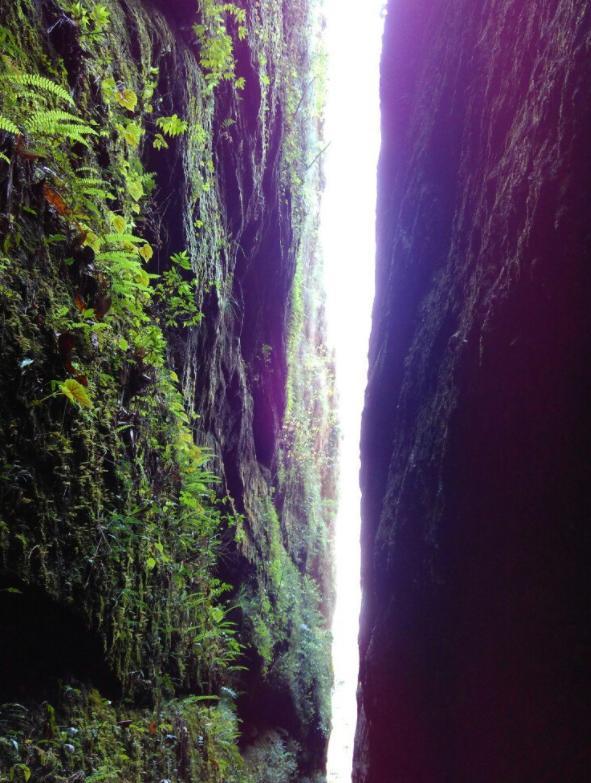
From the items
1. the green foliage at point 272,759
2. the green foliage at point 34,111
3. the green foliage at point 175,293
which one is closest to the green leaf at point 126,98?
the green foliage at point 34,111

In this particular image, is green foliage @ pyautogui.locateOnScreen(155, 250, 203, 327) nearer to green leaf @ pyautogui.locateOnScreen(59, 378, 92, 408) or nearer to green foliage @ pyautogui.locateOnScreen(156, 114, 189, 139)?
green foliage @ pyautogui.locateOnScreen(156, 114, 189, 139)

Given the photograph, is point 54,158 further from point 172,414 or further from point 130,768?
point 130,768

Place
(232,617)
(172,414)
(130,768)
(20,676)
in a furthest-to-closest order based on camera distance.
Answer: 1. (232,617)
2. (172,414)
3. (130,768)
4. (20,676)

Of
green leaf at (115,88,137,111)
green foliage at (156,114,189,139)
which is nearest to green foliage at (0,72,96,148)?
green leaf at (115,88,137,111)

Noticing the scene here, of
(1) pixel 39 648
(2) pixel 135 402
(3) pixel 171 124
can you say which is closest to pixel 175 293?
(3) pixel 171 124

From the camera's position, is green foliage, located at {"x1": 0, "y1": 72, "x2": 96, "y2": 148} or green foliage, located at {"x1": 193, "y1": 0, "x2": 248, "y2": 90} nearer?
green foliage, located at {"x1": 0, "y1": 72, "x2": 96, "y2": 148}

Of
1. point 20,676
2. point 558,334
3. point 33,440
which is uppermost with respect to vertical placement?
point 558,334

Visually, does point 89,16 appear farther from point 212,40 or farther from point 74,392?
point 74,392

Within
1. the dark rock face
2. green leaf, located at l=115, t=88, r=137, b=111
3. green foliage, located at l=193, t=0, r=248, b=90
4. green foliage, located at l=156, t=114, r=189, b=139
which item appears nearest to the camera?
the dark rock face

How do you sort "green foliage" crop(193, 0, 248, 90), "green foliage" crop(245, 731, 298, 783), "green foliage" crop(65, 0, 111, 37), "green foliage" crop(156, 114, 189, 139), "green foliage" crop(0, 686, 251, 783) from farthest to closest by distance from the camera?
"green foliage" crop(245, 731, 298, 783)
"green foliage" crop(193, 0, 248, 90)
"green foliage" crop(156, 114, 189, 139)
"green foliage" crop(65, 0, 111, 37)
"green foliage" crop(0, 686, 251, 783)

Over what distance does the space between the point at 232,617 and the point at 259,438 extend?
11.9ft

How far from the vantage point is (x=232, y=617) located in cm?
786

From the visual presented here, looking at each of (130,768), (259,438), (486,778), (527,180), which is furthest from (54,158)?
(259,438)

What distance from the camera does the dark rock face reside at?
2.42 meters
